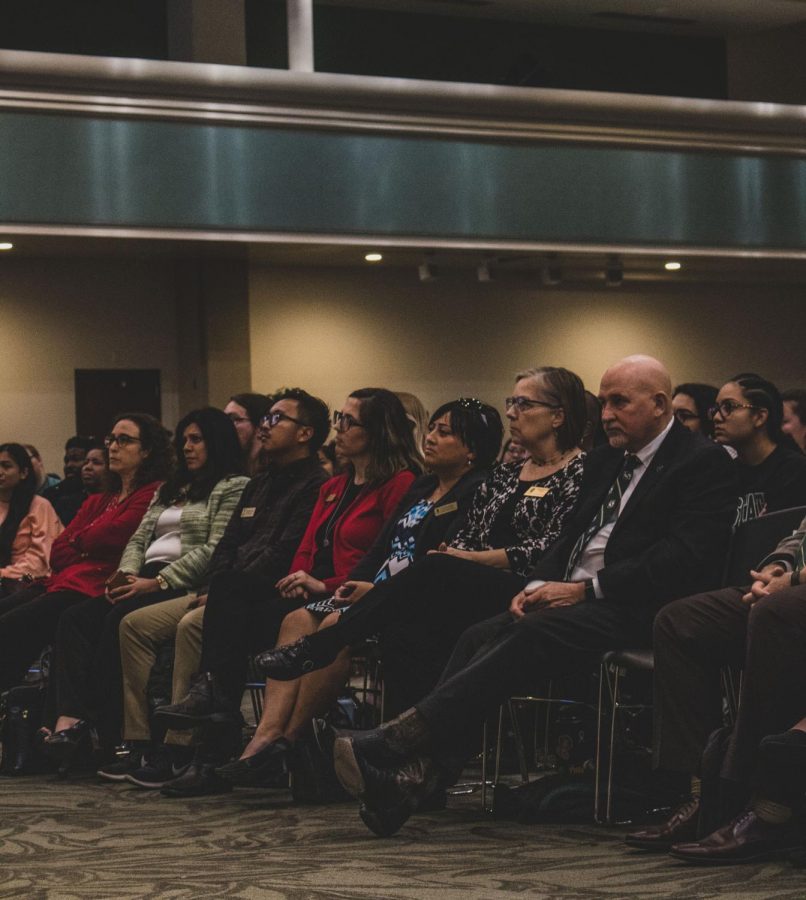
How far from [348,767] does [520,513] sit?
1182 mm

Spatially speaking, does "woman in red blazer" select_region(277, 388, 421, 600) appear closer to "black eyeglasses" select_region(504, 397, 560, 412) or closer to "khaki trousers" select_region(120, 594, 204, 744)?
"khaki trousers" select_region(120, 594, 204, 744)

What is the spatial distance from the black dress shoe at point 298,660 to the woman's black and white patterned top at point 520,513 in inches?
25.7

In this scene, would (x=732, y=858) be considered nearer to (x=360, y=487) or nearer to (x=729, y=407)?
(x=729, y=407)

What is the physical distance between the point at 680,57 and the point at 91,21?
4.55 m

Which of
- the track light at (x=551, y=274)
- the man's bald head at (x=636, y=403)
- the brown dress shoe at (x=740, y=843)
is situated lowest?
the brown dress shoe at (x=740, y=843)

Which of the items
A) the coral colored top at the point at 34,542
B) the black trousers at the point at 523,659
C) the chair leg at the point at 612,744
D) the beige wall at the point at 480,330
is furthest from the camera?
the beige wall at the point at 480,330

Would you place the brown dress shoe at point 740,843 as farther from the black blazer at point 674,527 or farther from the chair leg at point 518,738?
the chair leg at point 518,738

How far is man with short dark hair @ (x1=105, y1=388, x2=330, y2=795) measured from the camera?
4992 millimetres

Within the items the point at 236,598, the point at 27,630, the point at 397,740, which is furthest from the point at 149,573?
the point at 397,740

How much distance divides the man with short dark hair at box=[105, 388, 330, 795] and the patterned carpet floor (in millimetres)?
406

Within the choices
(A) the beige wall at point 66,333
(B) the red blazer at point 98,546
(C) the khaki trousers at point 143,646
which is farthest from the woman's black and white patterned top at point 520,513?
(A) the beige wall at point 66,333

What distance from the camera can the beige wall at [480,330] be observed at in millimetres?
12438

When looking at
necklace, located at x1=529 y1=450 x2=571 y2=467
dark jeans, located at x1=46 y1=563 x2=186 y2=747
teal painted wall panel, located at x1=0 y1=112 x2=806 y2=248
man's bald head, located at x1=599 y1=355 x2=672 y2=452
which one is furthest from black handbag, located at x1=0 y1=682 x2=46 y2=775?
teal painted wall panel, located at x1=0 y1=112 x2=806 y2=248

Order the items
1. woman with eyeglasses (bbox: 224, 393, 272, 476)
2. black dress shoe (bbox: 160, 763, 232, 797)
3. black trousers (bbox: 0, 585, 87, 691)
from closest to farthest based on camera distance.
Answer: black dress shoe (bbox: 160, 763, 232, 797) < black trousers (bbox: 0, 585, 87, 691) < woman with eyeglasses (bbox: 224, 393, 272, 476)
